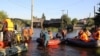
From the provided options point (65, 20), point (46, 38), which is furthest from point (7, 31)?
point (65, 20)

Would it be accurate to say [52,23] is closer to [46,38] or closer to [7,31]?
[46,38]

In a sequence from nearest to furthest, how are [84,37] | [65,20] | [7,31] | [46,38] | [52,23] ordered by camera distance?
[7,31] → [46,38] → [84,37] → [65,20] → [52,23]

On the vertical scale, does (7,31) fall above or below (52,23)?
above

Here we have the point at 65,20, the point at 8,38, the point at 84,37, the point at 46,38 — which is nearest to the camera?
the point at 8,38

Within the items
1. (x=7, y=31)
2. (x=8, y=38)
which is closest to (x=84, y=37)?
(x=8, y=38)

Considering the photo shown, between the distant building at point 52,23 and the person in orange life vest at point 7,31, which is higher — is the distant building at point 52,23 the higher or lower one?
the lower one

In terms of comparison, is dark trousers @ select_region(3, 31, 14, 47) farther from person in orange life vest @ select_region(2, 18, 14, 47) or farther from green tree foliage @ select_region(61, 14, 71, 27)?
green tree foliage @ select_region(61, 14, 71, 27)

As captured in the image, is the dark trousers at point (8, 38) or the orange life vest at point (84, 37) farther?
the orange life vest at point (84, 37)

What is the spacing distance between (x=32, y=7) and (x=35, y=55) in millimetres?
20483

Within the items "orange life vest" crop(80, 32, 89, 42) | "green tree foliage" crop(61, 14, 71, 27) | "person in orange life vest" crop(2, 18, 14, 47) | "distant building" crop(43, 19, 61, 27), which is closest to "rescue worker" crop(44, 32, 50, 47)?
"orange life vest" crop(80, 32, 89, 42)

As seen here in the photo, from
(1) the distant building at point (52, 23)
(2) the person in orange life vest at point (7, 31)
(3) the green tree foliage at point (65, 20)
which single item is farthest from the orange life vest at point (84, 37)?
(1) the distant building at point (52, 23)

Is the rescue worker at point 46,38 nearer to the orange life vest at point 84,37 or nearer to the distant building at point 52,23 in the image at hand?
the orange life vest at point 84,37

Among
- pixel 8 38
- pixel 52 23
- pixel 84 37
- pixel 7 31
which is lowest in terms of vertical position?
pixel 52 23

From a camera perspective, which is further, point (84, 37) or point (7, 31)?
point (84, 37)
